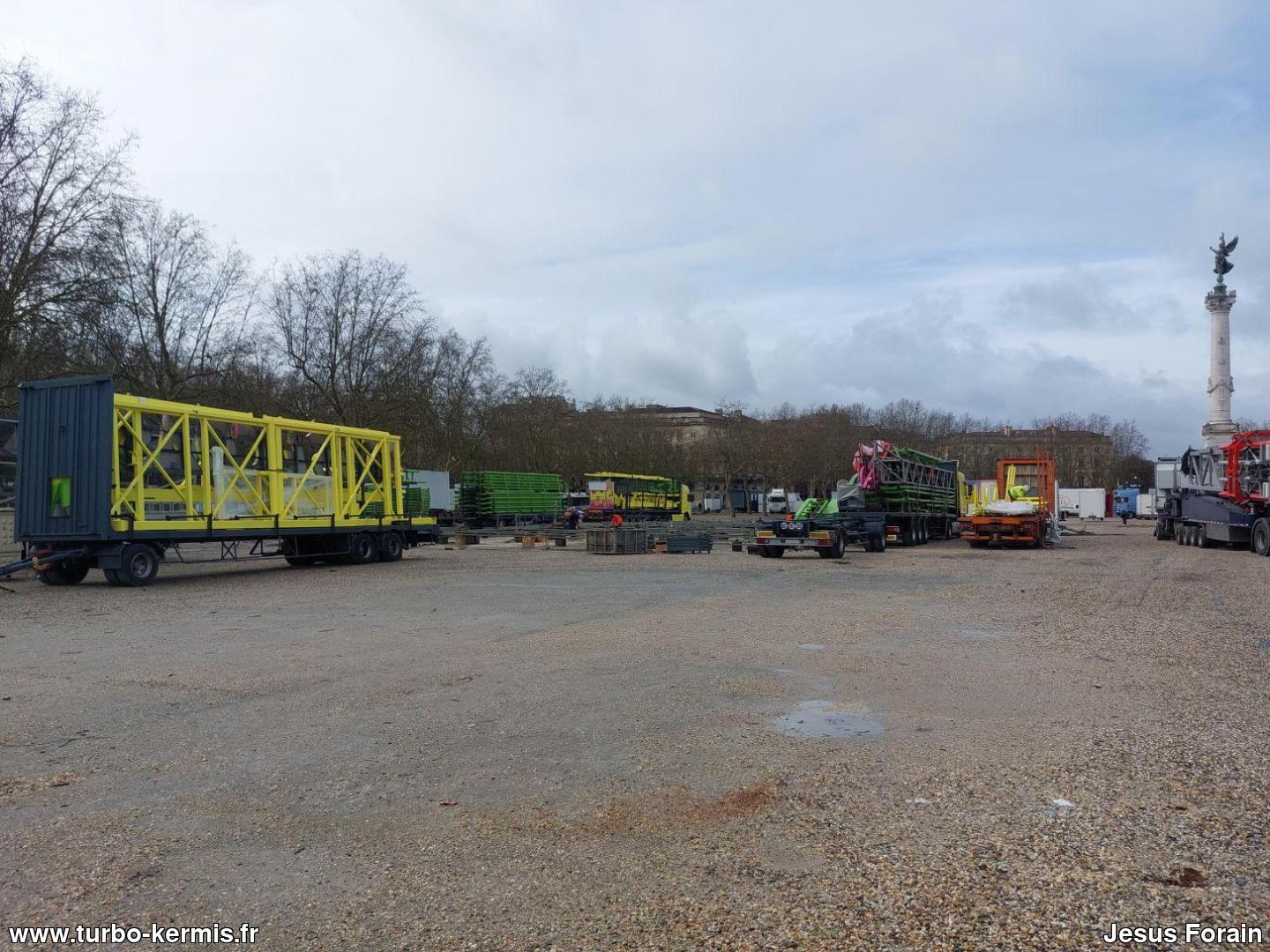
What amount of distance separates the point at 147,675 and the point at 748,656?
18.7ft

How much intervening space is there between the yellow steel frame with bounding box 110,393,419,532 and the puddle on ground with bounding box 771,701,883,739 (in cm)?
1452

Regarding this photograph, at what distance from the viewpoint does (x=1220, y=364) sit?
58750 millimetres

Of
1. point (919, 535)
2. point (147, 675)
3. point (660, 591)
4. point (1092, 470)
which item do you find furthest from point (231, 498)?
point (1092, 470)

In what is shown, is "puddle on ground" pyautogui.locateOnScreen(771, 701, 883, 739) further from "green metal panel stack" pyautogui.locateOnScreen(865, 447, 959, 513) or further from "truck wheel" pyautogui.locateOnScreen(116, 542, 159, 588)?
"green metal panel stack" pyautogui.locateOnScreen(865, 447, 959, 513)

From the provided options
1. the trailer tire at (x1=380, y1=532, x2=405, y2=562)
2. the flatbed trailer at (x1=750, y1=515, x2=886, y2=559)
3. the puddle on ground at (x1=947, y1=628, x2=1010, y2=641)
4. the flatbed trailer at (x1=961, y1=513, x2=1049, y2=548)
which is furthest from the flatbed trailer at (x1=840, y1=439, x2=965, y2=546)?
the puddle on ground at (x1=947, y1=628, x2=1010, y2=641)

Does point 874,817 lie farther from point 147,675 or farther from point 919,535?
point 919,535

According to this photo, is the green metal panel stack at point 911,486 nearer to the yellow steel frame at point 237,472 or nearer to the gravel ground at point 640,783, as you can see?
the yellow steel frame at point 237,472

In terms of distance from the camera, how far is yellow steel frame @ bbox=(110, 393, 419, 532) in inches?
674

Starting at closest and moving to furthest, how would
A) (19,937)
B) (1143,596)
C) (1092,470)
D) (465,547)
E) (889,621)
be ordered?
(19,937) < (889,621) < (1143,596) < (465,547) < (1092,470)

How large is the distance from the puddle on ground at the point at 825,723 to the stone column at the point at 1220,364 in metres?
60.2

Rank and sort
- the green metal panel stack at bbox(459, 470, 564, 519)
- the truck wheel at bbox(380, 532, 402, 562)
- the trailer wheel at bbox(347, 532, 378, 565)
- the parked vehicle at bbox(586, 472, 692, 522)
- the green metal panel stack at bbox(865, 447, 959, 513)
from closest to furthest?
the trailer wheel at bbox(347, 532, 378, 565), the truck wheel at bbox(380, 532, 402, 562), the green metal panel stack at bbox(865, 447, 959, 513), the green metal panel stack at bbox(459, 470, 564, 519), the parked vehicle at bbox(586, 472, 692, 522)

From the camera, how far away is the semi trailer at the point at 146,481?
16500 mm

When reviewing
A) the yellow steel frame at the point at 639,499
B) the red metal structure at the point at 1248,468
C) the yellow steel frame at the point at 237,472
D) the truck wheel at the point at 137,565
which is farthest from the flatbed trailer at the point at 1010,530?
the yellow steel frame at the point at 639,499

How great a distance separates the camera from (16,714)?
267 inches
